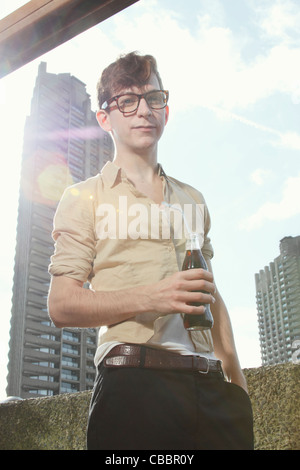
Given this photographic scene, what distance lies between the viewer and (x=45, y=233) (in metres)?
91.3

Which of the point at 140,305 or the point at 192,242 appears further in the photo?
the point at 192,242

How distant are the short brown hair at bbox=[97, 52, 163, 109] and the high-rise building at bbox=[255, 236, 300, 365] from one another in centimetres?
16654

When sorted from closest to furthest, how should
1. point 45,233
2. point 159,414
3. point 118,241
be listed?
point 159,414 < point 118,241 < point 45,233

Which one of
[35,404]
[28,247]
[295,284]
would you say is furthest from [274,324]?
[35,404]

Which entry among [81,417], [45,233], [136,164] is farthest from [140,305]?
[45,233]

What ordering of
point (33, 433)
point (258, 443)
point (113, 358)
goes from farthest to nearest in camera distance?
1. point (33, 433)
2. point (258, 443)
3. point (113, 358)

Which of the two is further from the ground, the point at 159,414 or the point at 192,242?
the point at 192,242

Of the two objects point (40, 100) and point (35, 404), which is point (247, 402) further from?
point (40, 100)

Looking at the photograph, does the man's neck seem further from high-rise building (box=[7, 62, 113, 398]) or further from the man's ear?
high-rise building (box=[7, 62, 113, 398])

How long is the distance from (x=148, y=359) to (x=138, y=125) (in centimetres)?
92

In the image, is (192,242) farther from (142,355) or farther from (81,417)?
(81,417)

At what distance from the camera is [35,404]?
5.54m
